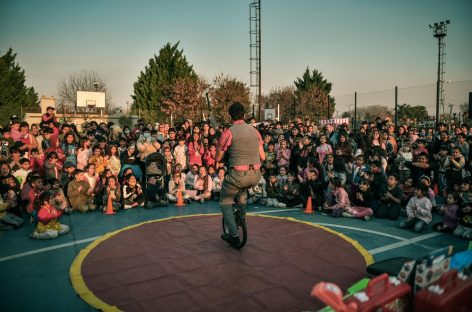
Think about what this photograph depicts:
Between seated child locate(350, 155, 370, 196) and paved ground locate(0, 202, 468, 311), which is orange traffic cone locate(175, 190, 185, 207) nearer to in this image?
paved ground locate(0, 202, 468, 311)

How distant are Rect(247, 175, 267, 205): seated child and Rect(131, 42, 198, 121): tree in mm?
27559

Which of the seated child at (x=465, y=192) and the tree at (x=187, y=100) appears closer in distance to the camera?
the seated child at (x=465, y=192)

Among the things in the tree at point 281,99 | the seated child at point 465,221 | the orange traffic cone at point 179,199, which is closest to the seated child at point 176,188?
the orange traffic cone at point 179,199

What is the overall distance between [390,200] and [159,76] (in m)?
32.5

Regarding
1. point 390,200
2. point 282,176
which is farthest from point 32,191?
point 390,200

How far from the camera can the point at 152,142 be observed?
36.0 feet

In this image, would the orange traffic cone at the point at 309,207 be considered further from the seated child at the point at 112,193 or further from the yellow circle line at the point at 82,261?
the seated child at the point at 112,193

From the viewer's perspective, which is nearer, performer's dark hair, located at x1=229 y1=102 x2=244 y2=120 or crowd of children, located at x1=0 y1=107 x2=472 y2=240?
performer's dark hair, located at x1=229 y1=102 x2=244 y2=120

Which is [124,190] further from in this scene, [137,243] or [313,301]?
[313,301]

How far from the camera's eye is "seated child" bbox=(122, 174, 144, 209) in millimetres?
9203

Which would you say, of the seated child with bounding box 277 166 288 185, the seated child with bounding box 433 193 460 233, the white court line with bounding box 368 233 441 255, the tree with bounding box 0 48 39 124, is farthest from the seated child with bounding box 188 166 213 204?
the tree with bounding box 0 48 39 124

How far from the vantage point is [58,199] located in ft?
26.8

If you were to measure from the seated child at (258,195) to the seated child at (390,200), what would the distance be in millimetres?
2865

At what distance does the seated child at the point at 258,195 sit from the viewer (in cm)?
958
